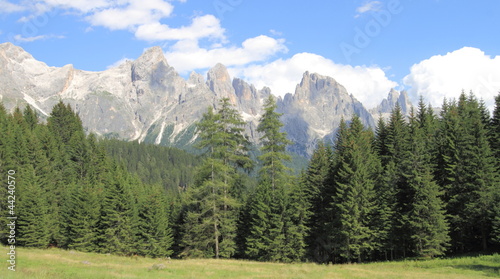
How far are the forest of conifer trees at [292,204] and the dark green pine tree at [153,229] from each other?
0.17 m

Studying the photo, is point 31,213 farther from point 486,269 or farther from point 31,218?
point 486,269

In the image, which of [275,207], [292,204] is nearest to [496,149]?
[292,204]

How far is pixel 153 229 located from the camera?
53281 mm

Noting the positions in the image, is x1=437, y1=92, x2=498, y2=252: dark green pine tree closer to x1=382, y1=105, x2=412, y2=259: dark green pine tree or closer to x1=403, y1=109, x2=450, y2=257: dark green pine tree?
x1=403, y1=109, x2=450, y2=257: dark green pine tree

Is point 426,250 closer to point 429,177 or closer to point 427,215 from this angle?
point 427,215

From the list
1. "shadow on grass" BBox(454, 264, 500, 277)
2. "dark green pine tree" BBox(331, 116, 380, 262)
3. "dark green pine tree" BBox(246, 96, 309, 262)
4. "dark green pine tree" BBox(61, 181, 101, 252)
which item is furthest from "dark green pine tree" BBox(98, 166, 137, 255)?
"shadow on grass" BBox(454, 264, 500, 277)

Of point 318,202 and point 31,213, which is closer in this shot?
point 31,213

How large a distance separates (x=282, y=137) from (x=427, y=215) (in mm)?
18494

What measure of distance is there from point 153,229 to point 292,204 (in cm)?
2184

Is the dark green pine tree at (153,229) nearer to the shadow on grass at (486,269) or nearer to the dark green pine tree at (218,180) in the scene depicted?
the dark green pine tree at (218,180)

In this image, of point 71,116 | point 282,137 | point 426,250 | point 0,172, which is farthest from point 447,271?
point 71,116

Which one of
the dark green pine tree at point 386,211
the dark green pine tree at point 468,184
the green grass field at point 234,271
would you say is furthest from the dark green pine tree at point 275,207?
the dark green pine tree at point 468,184

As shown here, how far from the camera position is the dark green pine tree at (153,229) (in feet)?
170

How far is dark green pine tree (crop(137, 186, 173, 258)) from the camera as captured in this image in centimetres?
5194
